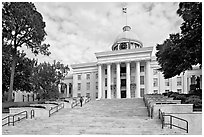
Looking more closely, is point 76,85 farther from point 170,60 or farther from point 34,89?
point 170,60

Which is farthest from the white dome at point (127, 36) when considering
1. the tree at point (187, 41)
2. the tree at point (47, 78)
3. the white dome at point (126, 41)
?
the tree at point (187, 41)

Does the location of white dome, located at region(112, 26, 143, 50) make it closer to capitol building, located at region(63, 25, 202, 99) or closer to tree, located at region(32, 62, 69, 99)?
capitol building, located at region(63, 25, 202, 99)

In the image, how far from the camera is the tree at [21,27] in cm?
2105

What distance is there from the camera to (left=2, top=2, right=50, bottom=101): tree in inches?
829

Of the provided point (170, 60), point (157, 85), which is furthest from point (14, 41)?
point (157, 85)

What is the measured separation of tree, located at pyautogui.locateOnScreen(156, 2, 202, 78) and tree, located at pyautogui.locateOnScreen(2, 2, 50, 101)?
1251cm

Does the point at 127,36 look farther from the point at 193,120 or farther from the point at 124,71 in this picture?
the point at 193,120

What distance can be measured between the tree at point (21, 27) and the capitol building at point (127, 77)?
2292 centimetres

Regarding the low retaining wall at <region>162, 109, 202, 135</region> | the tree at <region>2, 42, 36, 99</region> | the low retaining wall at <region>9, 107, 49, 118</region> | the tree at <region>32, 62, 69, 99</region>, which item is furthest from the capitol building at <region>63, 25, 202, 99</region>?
the low retaining wall at <region>162, 109, 202, 135</region>

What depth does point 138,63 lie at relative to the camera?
44094 millimetres

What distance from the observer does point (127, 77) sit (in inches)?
1741

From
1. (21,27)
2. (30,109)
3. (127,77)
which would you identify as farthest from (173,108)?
(127,77)

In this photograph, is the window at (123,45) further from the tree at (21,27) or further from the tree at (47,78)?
the tree at (21,27)

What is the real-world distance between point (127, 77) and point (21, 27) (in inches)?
1037
